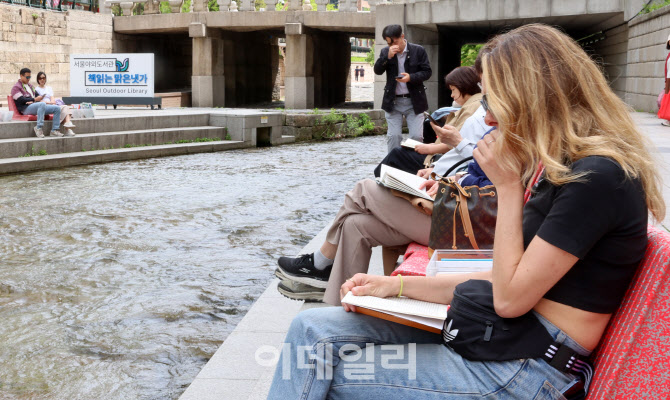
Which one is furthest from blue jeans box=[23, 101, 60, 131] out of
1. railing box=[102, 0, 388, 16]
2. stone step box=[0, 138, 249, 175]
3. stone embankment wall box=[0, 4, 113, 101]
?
railing box=[102, 0, 388, 16]

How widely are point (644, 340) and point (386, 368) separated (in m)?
0.61

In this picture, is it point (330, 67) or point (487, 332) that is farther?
point (330, 67)

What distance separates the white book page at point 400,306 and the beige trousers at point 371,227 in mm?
1334

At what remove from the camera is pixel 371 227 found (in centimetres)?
350

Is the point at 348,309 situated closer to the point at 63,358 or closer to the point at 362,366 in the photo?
the point at 362,366

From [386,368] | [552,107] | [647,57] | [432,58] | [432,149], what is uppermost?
[432,58]

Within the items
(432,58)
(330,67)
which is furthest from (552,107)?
(330,67)

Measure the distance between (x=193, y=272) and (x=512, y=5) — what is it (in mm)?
15063

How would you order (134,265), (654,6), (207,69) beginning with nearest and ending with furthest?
(134,265) < (654,6) < (207,69)

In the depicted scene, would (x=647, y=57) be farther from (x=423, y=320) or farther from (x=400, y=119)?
(x=423, y=320)

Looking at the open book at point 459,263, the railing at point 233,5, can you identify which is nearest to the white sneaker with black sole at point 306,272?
the open book at point 459,263

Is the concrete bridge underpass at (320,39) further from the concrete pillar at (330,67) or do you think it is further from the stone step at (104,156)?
the stone step at (104,156)

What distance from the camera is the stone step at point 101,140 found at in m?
13.2

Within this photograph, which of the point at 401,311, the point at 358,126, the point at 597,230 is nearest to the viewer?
the point at 597,230
